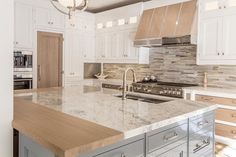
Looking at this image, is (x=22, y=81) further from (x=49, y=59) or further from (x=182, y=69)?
(x=182, y=69)

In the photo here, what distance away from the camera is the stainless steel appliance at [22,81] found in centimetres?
497

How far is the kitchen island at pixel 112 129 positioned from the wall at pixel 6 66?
8 centimetres

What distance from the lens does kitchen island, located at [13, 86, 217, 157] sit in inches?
45.7

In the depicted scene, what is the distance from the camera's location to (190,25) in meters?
4.23

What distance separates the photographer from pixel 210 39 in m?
4.11

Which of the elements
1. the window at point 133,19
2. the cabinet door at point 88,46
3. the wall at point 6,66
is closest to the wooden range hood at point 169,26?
the window at point 133,19

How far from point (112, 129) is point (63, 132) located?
0.89 ft

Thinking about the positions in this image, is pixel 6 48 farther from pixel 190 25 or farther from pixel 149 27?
pixel 149 27

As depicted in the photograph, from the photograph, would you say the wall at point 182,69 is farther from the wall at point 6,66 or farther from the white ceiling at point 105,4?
the wall at point 6,66

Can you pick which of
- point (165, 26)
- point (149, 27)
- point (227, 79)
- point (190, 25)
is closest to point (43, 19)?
point (149, 27)

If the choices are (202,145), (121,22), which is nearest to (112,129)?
(202,145)

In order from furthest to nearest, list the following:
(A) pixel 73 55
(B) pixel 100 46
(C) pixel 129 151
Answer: (B) pixel 100 46, (A) pixel 73 55, (C) pixel 129 151

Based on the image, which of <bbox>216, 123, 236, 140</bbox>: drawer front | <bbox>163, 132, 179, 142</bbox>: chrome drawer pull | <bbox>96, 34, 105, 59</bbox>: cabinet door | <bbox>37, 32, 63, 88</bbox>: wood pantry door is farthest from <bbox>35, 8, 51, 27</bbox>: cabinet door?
<bbox>163, 132, 179, 142</bbox>: chrome drawer pull

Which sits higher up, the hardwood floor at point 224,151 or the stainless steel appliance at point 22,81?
the stainless steel appliance at point 22,81
